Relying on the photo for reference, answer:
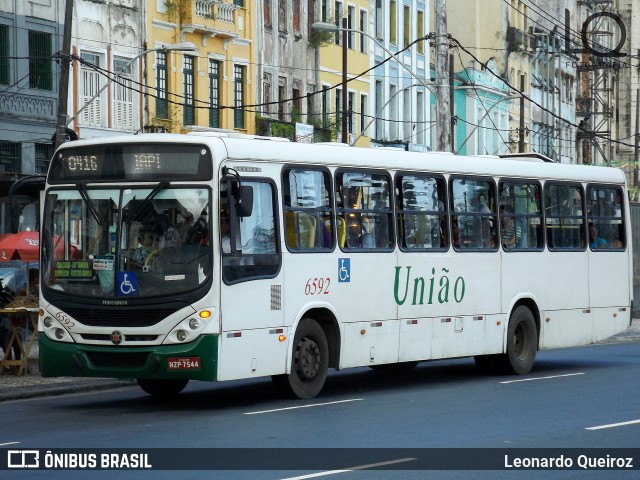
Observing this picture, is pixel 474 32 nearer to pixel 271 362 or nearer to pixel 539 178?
pixel 539 178

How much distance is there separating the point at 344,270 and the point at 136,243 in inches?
128

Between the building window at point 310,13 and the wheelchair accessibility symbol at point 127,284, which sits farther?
the building window at point 310,13

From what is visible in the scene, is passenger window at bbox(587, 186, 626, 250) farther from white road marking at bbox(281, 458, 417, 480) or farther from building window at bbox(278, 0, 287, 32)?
building window at bbox(278, 0, 287, 32)

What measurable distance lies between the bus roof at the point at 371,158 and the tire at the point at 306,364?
6.71ft

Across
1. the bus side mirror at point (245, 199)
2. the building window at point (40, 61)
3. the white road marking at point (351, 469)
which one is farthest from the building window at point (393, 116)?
the white road marking at point (351, 469)

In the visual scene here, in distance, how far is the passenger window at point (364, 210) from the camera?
20.4m

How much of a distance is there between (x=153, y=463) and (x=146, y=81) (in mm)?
34121

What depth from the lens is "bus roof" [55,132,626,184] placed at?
18.5 meters

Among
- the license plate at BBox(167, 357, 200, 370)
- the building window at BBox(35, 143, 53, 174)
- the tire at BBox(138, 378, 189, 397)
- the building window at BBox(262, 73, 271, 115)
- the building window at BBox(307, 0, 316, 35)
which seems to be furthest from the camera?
the building window at BBox(307, 0, 316, 35)

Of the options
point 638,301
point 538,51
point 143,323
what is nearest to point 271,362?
point 143,323

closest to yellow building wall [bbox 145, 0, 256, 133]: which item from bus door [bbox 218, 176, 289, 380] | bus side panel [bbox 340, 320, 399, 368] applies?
bus side panel [bbox 340, 320, 399, 368]

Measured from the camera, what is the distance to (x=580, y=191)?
26172 millimetres

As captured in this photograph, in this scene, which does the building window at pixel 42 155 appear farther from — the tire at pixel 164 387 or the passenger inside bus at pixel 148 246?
the passenger inside bus at pixel 148 246

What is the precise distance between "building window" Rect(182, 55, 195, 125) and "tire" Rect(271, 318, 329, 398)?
1157 inches
